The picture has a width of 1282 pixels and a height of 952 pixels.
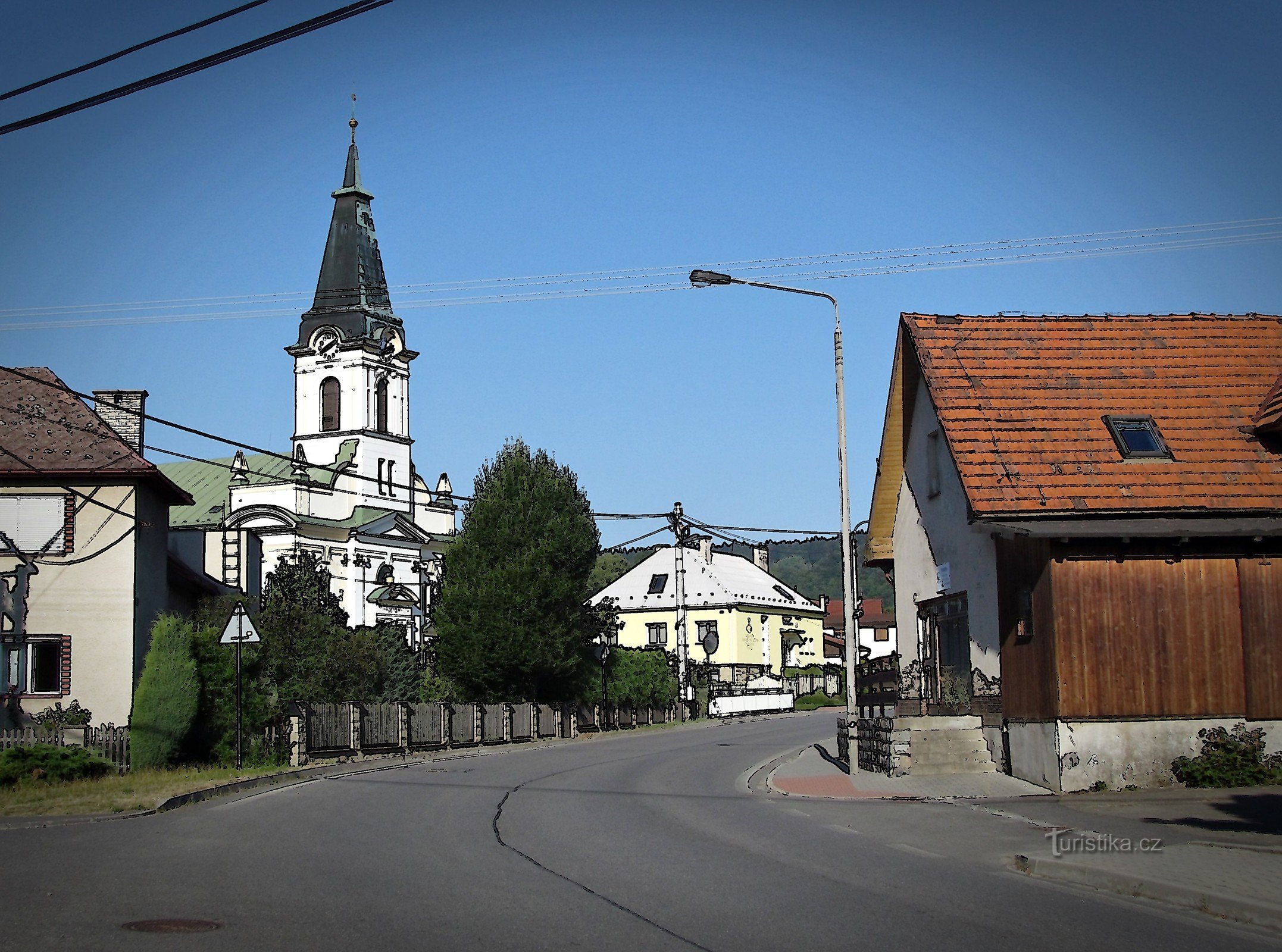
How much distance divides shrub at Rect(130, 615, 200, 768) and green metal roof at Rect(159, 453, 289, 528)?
64748 mm

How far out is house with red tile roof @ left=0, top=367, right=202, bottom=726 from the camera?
30.5 meters

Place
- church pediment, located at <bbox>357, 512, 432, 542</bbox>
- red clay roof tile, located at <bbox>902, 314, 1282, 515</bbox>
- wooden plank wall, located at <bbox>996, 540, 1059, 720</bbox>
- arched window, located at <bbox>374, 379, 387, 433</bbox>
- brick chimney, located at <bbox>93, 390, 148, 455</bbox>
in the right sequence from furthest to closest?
1. arched window, located at <bbox>374, 379, 387, 433</bbox>
2. church pediment, located at <bbox>357, 512, 432, 542</bbox>
3. brick chimney, located at <bbox>93, 390, 148, 455</bbox>
4. red clay roof tile, located at <bbox>902, 314, 1282, 515</bbox>
5. wooden plank wall, located at <bbox>996, 540, 1059, 720</bbox>

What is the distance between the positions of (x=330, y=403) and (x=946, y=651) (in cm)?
7401

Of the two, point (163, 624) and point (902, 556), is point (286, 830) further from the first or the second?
point (902, 556)

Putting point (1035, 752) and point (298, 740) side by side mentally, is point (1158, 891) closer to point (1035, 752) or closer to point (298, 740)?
point (1035, 752)

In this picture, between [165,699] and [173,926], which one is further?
[165,699]

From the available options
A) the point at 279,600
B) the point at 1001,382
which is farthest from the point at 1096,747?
the point at 279,600

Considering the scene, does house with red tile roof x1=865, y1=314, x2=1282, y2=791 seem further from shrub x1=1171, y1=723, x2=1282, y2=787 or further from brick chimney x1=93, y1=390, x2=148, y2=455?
brick chimney x1=93, y1=390, x2=148, y2=455

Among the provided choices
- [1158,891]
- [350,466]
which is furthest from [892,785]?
[350,466]

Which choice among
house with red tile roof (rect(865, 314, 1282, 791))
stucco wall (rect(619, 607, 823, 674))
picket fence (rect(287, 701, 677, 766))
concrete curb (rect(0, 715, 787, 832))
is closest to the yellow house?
stucco wall (rect(619, 607, 823, 674))

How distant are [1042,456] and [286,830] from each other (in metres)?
12.4

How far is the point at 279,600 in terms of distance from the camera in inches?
1810

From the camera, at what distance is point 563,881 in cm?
1107

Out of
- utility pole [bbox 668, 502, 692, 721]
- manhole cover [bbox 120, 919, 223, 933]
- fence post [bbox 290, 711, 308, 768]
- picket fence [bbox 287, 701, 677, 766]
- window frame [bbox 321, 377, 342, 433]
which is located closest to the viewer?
manhole cover [bbox 120, 919, 223, 933]
